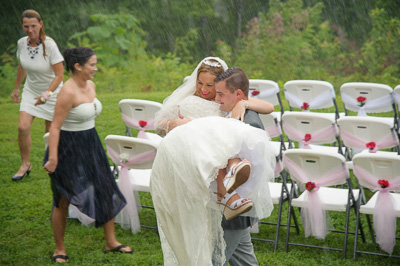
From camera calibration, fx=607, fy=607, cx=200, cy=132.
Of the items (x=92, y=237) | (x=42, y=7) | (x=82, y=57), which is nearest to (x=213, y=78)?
(x=82, y=57)

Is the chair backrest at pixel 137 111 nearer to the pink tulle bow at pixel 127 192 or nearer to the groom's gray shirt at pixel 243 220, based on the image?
the pink tulle bow at pixel 127 192

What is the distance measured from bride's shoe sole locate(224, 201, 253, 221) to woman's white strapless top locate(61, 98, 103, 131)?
1939 mm

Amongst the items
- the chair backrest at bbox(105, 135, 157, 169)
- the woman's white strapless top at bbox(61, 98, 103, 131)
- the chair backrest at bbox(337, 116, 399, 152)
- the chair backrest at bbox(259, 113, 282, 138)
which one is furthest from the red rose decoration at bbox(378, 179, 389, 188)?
the woman's white strapless top at bbox(61, 98, 103, 131)

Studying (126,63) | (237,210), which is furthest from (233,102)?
(126,63)

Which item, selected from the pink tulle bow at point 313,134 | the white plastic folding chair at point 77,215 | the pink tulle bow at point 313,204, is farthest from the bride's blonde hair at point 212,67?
the pink tulle bow at point 313,134

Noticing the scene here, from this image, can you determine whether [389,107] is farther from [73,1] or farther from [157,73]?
[73,1]

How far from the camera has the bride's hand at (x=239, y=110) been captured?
136 inches

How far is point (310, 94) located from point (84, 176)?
12.1 feet

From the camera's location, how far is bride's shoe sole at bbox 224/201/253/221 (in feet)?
10.5

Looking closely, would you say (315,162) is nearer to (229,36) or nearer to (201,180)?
(201,180)

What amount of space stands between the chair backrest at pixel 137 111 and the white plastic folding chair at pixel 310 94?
197cm

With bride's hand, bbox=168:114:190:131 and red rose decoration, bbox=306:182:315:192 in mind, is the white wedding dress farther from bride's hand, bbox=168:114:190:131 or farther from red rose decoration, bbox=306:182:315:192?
red rose decoration, bbox=306:182:315:192

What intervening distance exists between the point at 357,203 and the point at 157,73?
9.08 metres

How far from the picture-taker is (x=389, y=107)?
7199 mm
